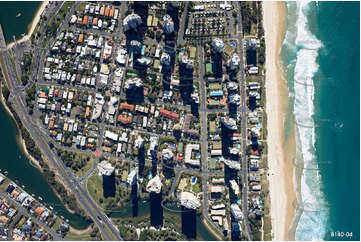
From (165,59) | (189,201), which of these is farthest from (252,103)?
(189,201)

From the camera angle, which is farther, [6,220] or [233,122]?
[6,220]

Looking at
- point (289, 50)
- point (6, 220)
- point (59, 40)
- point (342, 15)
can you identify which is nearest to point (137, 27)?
point (59, 40)

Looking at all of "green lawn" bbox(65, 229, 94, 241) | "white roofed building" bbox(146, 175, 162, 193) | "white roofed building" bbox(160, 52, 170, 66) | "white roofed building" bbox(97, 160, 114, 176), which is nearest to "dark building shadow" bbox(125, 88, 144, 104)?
"white roofed building" bbox(160, 52, 170, 66)

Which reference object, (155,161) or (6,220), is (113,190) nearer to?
(155,161)

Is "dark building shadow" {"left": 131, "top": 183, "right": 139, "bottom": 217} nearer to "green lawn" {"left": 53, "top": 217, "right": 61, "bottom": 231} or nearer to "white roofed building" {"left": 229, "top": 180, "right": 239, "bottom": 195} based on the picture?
"green lawn" {"left": 53, "top": 217, "right": 61, "bottom": 231}

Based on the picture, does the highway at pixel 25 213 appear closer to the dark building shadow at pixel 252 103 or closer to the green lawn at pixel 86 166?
the green lawn at pixel 86 166

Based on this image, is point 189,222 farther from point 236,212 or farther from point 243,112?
point 243,112

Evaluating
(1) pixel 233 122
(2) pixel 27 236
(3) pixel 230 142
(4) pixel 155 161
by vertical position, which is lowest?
(2) pixel 27 236

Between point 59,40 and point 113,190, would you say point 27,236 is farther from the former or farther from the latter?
point 59,40

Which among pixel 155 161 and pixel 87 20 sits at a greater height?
pixel 87 20
